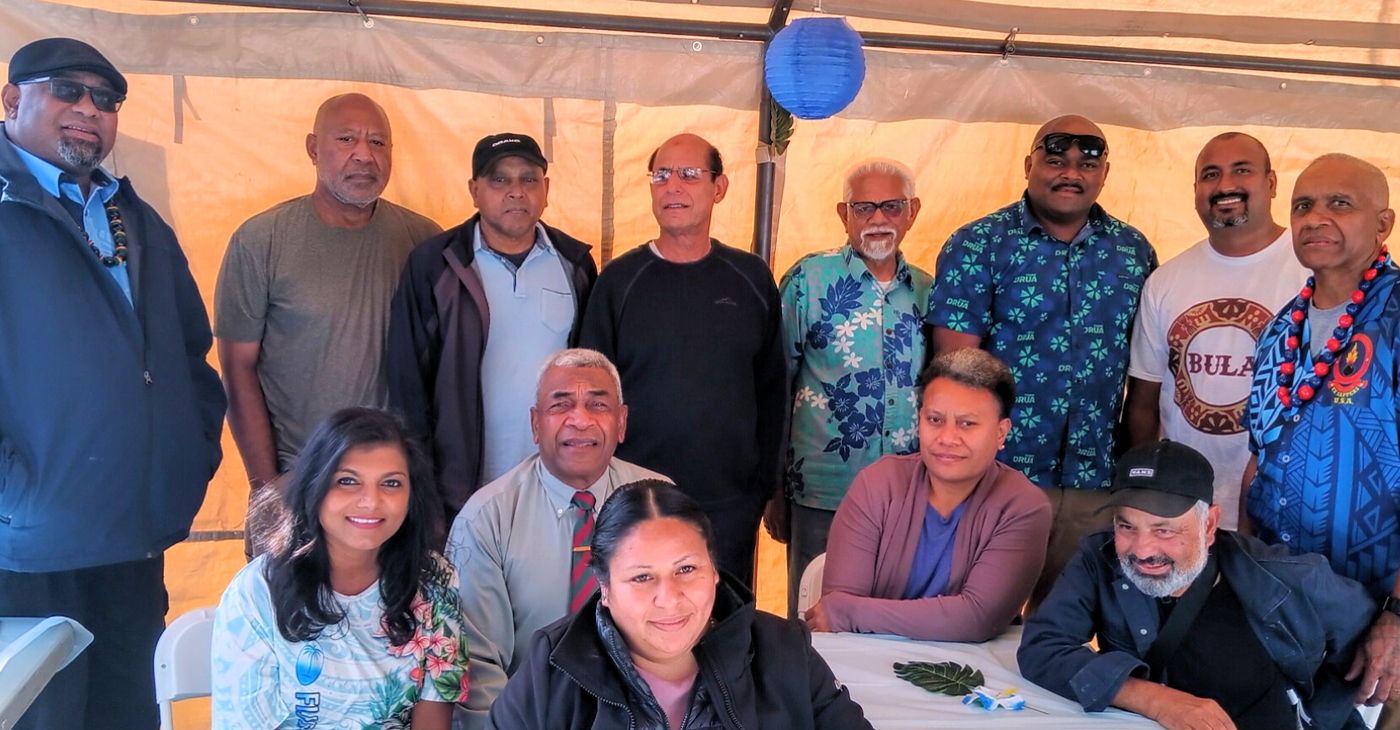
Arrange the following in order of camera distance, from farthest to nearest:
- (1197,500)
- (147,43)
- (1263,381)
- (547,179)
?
1. (547,179)
2. (147,43)
3. (1263,381)
4. (1197,500)

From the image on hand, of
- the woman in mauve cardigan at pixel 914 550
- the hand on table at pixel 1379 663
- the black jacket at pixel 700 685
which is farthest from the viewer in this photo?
the woman in mauve cardigan at pixel 914 550

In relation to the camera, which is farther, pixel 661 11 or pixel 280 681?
pixel 661 11

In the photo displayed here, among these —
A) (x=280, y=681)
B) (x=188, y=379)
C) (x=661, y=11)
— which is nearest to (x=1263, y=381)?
(x=661, y=11)

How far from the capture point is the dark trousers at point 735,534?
3426 mm

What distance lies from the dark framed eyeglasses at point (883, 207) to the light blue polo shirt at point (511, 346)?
1134 mm

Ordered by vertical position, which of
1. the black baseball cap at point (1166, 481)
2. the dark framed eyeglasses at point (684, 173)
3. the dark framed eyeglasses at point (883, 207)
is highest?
the dark framed eyeglasses at point (684, 173)

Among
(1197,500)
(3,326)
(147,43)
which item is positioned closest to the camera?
(1197,500)

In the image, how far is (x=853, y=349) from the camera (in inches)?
142

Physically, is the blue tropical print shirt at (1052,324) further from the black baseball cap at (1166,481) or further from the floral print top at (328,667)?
the floral print top at (328,667)

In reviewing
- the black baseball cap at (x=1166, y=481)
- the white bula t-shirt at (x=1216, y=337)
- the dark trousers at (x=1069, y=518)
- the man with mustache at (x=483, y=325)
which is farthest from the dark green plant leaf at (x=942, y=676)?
the white bula t-shirt at (x=1216, y=337)

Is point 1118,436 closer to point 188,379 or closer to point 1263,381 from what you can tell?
point 1263,381

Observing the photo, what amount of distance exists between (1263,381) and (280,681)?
2.68 meters

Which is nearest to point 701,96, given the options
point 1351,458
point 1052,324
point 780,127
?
point 780,127

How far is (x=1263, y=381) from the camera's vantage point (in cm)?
290
